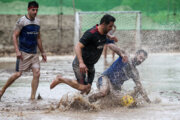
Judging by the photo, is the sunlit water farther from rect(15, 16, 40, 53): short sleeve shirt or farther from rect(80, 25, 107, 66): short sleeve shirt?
rect(15, 16, 40, 53): short sleeve shirt

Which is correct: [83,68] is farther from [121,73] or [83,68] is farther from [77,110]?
[121,73]

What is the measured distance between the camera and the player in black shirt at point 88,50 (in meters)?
6.03

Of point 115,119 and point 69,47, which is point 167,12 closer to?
point 69,47

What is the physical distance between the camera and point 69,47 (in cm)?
1714

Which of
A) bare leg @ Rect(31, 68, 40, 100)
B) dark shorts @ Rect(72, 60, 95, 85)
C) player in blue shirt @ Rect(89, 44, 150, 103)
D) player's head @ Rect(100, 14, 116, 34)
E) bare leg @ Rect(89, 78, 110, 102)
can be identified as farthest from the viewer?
bare leg @ Rect(31, 68, 40, 100)

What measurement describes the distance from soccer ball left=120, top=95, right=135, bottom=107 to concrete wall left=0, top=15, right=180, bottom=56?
10077 millimetres

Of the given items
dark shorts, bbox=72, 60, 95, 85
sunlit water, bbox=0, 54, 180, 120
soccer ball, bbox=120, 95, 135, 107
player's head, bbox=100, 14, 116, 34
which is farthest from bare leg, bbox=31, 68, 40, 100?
player's head, bbox=100, 14, 116, 34

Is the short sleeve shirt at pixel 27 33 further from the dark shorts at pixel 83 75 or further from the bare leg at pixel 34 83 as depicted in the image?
the dark shorts at pixel 83 75

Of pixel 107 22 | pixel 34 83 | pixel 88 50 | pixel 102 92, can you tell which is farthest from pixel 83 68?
pixel 34 83

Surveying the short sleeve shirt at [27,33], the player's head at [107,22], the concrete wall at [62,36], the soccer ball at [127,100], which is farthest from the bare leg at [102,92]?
the concrete wall at [62,36]

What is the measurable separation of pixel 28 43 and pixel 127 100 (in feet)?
7.05

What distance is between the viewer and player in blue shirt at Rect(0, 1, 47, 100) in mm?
6996

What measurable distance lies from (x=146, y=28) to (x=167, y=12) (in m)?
1.31

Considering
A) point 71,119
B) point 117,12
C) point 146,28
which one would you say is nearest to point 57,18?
point 117,12
